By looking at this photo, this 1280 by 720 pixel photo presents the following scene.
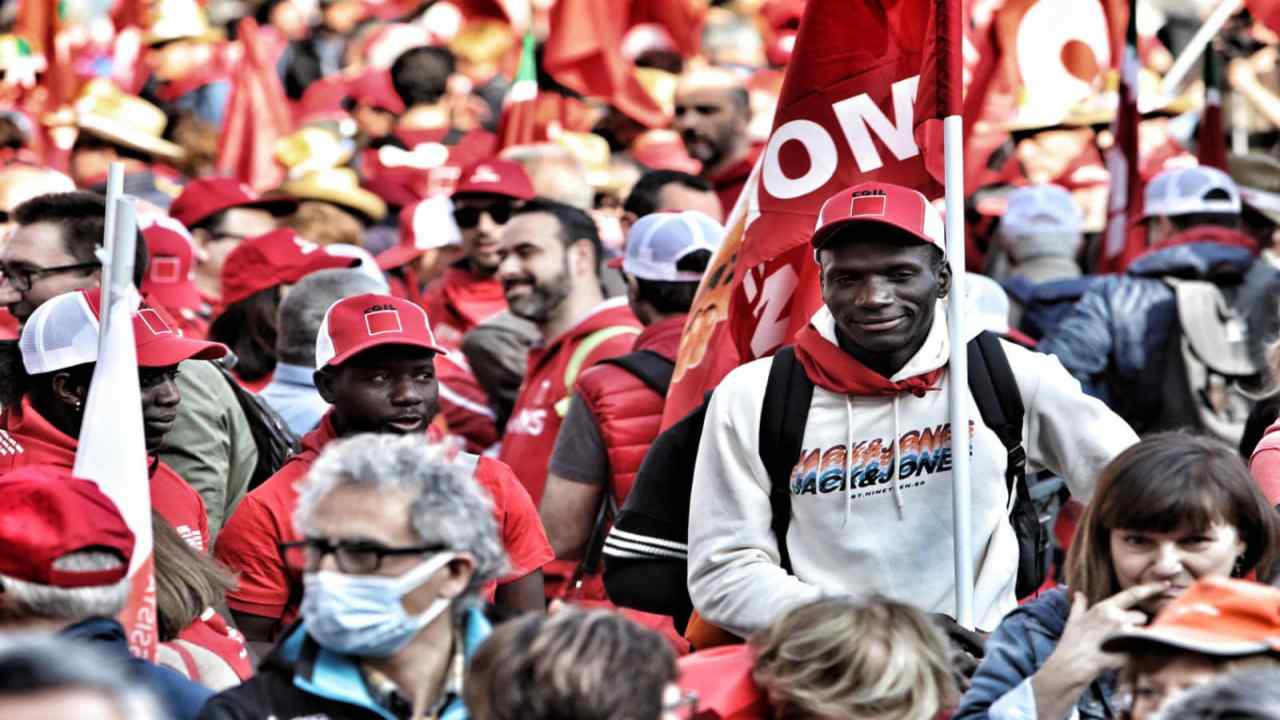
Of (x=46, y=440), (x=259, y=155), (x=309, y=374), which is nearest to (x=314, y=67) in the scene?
(x=259, y=155)

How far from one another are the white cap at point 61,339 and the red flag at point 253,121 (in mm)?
7908

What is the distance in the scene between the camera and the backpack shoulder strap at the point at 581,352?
888cm

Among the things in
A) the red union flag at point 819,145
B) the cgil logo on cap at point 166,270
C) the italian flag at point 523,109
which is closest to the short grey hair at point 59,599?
the red union flag at point 819,145

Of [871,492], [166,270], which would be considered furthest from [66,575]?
[166,270]

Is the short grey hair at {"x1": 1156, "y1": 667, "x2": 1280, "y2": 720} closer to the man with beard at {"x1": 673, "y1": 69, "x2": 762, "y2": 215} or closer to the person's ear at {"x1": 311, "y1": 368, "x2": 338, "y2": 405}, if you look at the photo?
the person's ear at {"x1": 311, "y1": 368, "x2": 338, "y2": 405}

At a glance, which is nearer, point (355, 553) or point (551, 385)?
point (355, 553)

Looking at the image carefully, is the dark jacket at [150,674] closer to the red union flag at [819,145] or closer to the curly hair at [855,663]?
the curly hair at [855,663]

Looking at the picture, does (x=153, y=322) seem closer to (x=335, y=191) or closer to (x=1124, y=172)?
(x=335, y=191)

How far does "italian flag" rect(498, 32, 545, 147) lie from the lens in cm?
1449

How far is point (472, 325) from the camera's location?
11414 millimetres

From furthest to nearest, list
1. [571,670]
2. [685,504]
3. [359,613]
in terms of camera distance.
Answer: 1. [685,504]
2. [359,613]
3. [571,670]

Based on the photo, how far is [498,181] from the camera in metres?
11.4

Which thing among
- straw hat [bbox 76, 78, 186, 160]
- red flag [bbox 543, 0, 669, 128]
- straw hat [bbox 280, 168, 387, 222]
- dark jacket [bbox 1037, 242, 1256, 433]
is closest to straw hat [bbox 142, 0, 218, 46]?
straw hat [bbox 76, 78, 186, 160]

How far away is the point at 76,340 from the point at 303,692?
221 centimetres
